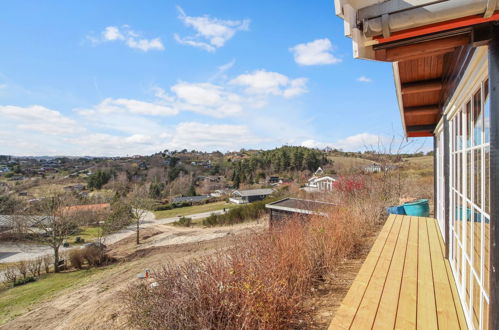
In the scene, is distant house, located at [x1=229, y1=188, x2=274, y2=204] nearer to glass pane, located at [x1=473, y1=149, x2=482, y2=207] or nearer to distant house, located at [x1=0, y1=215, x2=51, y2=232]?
distant house, located at [x1=0, y1=215, x2=51, y2=232]

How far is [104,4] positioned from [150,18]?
4.34 ft

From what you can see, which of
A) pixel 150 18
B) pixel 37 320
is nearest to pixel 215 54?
pixel 150 18

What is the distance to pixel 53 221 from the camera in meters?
16.4

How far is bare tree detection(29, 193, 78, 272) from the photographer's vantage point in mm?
16141

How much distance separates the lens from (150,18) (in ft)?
26.7

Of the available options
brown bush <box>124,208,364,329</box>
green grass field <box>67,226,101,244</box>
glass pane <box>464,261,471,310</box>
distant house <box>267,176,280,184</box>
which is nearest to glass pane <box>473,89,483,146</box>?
glass pane <box>464,261,471,310</box>

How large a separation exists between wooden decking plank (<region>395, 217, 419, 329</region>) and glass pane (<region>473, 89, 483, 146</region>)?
153 cm

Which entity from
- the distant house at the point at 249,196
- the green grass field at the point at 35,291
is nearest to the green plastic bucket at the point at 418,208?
the green grass field at the point at 35,291

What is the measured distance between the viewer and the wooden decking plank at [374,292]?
82.6 inches

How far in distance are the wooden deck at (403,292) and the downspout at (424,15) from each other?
2177 mm

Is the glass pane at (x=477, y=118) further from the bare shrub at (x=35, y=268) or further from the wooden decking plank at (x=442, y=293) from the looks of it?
the bare shrub at (x=35, y=268)

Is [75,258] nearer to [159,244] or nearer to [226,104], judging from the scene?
[159,244]

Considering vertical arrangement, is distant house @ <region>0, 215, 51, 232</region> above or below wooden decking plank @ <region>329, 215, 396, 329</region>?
below

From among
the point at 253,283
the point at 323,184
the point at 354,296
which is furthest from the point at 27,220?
the point at 323,184
